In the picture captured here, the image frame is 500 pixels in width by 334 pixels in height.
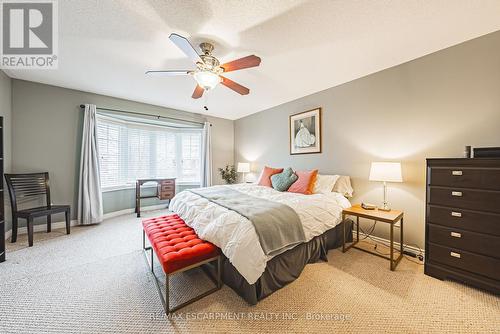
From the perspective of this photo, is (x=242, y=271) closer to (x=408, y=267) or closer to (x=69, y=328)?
(x=69, y=328)

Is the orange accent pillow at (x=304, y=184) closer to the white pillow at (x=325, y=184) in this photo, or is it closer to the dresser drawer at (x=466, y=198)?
the white pillow at (x=325, y=184)

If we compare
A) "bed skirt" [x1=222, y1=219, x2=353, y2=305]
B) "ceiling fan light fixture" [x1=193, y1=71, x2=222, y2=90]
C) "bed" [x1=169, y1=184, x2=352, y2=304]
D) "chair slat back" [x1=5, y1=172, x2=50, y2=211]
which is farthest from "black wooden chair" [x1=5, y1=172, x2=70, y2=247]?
"ceiling fan light fixture" [x1=193, y1=71, x2=222, y2=90]

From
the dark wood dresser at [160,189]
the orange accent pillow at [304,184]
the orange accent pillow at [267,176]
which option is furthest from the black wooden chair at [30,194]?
the orange accent pillow at [304,184]

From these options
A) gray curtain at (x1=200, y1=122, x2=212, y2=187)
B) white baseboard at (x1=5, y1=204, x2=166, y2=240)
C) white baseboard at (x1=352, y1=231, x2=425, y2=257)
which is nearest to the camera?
white baseboard at (x1=352, y1=231, x2=425, y2=257)

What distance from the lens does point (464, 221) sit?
1760 mm

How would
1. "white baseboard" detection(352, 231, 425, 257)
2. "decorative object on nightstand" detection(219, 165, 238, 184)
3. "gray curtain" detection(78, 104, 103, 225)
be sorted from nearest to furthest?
"white baseboard" detection(352, 231, 425, 257) → "gray curtain" detection(78, 104, 103, 225) → "decorative object on nightstand" detection(219, 165, 238, 184)

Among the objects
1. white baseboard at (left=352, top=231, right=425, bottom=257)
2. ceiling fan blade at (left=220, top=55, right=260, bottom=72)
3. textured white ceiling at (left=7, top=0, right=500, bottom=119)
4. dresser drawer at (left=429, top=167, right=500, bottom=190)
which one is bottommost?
white baseboard at (left=352, top=231, right=425, bottom=257)

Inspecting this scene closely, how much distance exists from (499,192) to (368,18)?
1.86 m

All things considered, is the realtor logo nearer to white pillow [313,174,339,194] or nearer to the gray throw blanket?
the gray throw blanket

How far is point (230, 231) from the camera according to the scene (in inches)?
67.1

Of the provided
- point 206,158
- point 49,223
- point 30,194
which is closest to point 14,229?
point 49,223

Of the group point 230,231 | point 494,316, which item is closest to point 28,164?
point 230,231

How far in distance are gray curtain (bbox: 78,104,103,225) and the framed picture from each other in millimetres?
3819

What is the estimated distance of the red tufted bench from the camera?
1.51m
